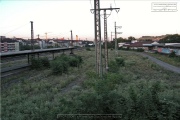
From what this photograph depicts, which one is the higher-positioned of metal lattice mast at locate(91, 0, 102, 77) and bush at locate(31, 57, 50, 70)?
metal lattice mast at locate(91, 0, 102, 77)

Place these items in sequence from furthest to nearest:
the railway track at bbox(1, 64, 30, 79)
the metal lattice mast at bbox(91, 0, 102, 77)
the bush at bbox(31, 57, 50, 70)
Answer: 1. the bush at bbox(31, 57, 50, 70)
2. the railway track at bbox(1, 64, 30, 79)
3. the metal lattice mast at bbox(91, 0, 102, 77)

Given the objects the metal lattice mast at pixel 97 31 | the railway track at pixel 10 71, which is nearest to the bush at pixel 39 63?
the railway track at pixel 10 71

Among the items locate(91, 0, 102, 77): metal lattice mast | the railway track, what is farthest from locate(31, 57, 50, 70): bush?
locate(91, 0, 102, 77): metal lattice mast

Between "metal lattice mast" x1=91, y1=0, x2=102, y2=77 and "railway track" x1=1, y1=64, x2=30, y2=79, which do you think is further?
"railway track" x1=1, y1=64, x2=30, y2=79

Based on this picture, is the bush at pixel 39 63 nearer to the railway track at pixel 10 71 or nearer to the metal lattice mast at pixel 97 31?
the railway track at pixel 10 71

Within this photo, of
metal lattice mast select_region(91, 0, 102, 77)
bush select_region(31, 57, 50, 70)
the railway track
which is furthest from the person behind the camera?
bush select_region(31, 57, 50, 70)

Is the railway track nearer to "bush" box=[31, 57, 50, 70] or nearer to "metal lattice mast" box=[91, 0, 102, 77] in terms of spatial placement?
"bush" box=[31, 57, 50, 70]

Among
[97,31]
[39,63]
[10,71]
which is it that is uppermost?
[97,31]

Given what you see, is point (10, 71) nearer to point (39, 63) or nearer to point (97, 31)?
point (39, 63)

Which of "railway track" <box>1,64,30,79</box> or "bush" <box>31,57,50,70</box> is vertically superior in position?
"bush" <box>31,57,50,70</box>

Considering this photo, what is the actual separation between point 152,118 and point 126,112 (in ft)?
2.64

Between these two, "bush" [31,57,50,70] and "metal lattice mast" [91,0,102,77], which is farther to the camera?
"bush" [31,57,50,70]

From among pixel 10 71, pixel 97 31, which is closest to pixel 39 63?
pixel 10 71

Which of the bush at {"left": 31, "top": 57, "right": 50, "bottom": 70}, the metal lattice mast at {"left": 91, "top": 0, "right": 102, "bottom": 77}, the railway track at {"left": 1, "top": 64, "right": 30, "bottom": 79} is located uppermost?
the metal lattice mast at {"left": 91, "top": 0, "right": 102, "bottom": 77}
